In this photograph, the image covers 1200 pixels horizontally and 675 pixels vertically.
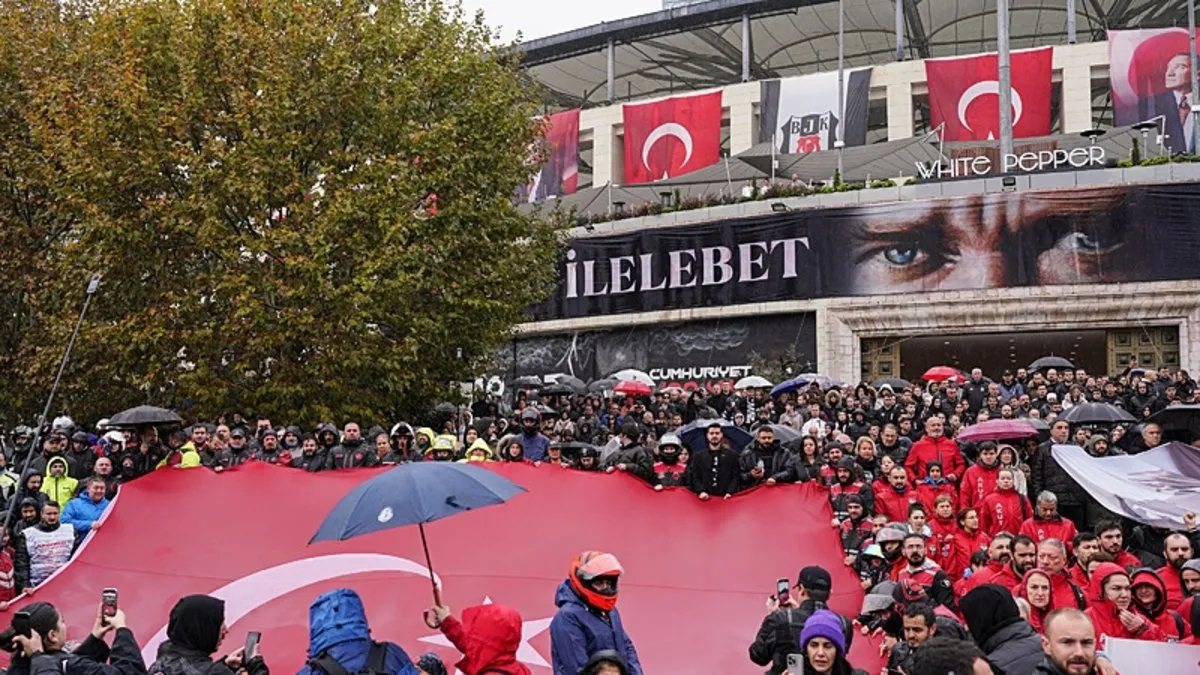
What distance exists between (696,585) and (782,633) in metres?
2.72

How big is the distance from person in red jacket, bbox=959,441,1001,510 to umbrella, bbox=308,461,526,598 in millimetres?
6513

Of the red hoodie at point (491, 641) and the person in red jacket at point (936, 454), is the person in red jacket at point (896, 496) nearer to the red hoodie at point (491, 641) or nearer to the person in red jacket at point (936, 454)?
the person in red jacket at point (936, 454)

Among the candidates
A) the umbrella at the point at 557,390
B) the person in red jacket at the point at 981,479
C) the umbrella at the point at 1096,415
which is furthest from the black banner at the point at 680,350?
the person in red jacket at the point at 981,479

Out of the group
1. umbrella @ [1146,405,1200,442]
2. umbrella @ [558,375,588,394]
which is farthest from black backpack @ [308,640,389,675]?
umbrella @ [558,375,588,394]

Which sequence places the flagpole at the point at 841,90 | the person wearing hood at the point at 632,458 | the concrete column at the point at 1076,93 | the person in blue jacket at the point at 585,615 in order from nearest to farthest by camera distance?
the person in blue jacket at the point at 585,615
the person wearing hood at the point at 632,458
the flagpole at the point at 841,90
the concrete column at the point at 1076,93

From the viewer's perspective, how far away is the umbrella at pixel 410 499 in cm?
680

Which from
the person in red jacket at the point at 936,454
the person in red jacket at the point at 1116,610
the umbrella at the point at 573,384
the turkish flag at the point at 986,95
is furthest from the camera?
the turkish flag at the point at 986,95

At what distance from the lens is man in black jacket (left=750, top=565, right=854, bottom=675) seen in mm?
6879

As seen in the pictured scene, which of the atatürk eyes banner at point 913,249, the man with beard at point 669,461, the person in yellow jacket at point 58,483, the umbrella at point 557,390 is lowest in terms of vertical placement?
the person in yellow jacket at point 58,483

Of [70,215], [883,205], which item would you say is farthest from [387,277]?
[883,205]

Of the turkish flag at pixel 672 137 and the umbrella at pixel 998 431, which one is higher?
the turkish flag at pixel 672 137

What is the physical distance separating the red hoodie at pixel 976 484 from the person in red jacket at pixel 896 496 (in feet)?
2.62

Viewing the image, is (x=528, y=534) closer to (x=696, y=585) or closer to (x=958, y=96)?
(x=696, y=585)

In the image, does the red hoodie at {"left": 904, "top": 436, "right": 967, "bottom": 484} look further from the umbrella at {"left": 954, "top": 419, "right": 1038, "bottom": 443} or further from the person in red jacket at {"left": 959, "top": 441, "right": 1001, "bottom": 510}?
the person in red jacket at {"left": 959, "top": 441, "right": 1001, "bottom": 510}
